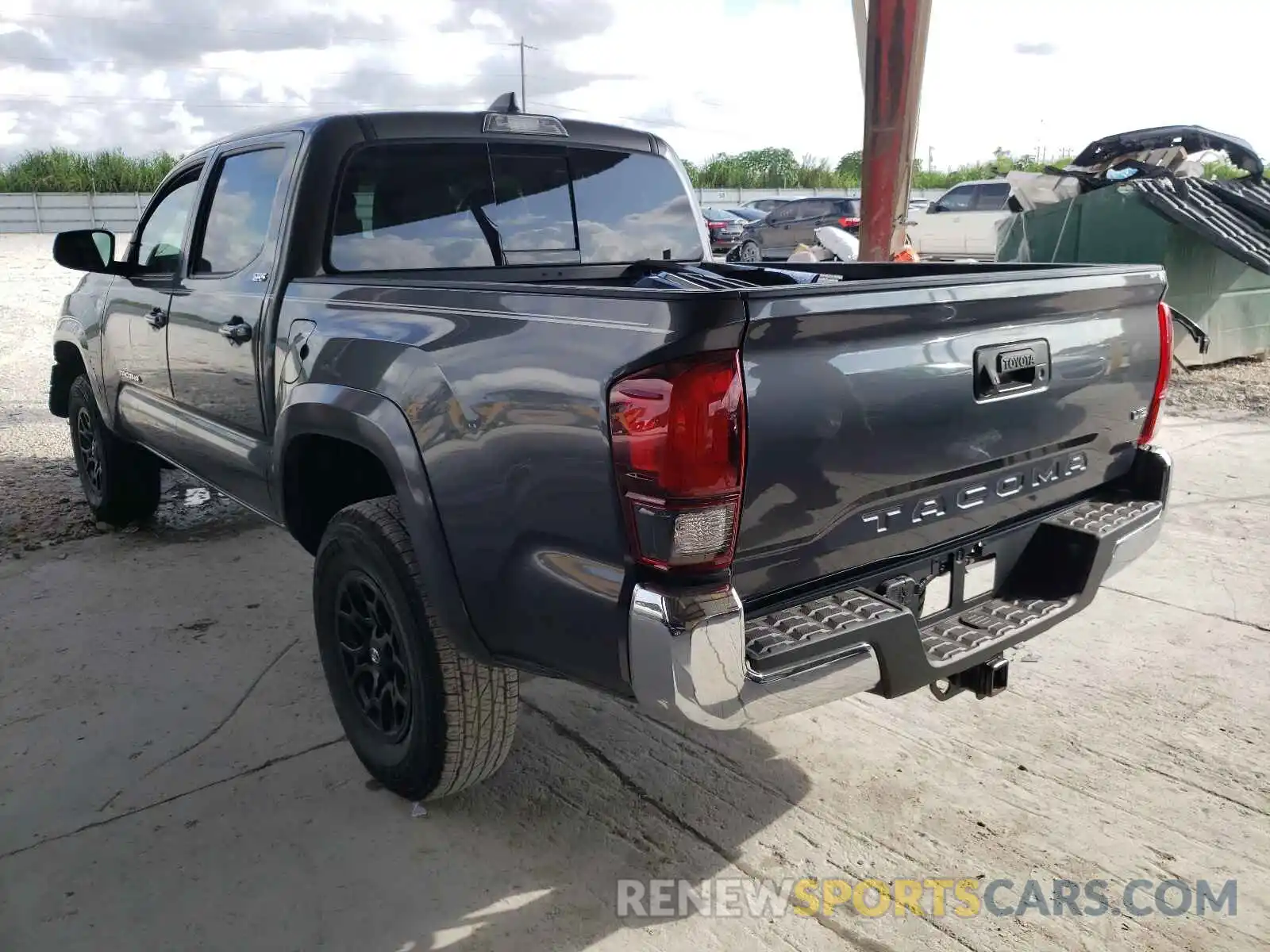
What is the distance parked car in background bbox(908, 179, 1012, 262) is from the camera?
62.1ft

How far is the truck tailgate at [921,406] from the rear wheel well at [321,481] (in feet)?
4.60

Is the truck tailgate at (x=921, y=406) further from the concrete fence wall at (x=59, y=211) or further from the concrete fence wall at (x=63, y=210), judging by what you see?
the concrete fence wall at (x=59, y=211)

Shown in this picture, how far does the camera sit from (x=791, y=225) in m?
21.5

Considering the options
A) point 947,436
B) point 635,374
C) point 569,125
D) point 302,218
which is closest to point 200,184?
point 302,218

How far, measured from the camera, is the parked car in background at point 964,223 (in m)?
18.9

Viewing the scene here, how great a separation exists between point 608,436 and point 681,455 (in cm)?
17

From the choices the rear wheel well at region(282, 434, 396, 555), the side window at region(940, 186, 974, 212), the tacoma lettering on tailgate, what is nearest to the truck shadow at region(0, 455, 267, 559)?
the rear wheel well at region(282, 434, 396, 555)

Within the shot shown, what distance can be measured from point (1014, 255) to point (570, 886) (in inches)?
383

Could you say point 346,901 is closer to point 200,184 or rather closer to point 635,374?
point 635,374

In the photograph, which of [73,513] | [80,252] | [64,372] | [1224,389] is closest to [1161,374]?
[80,252]

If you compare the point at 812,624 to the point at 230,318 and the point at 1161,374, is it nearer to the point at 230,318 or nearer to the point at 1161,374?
the point at 1161,374

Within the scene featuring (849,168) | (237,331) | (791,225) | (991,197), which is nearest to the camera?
(237,331)

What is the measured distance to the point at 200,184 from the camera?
4.15 m

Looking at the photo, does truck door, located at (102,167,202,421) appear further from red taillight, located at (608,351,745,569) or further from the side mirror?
red taillight, located at (608,351,745,569)
